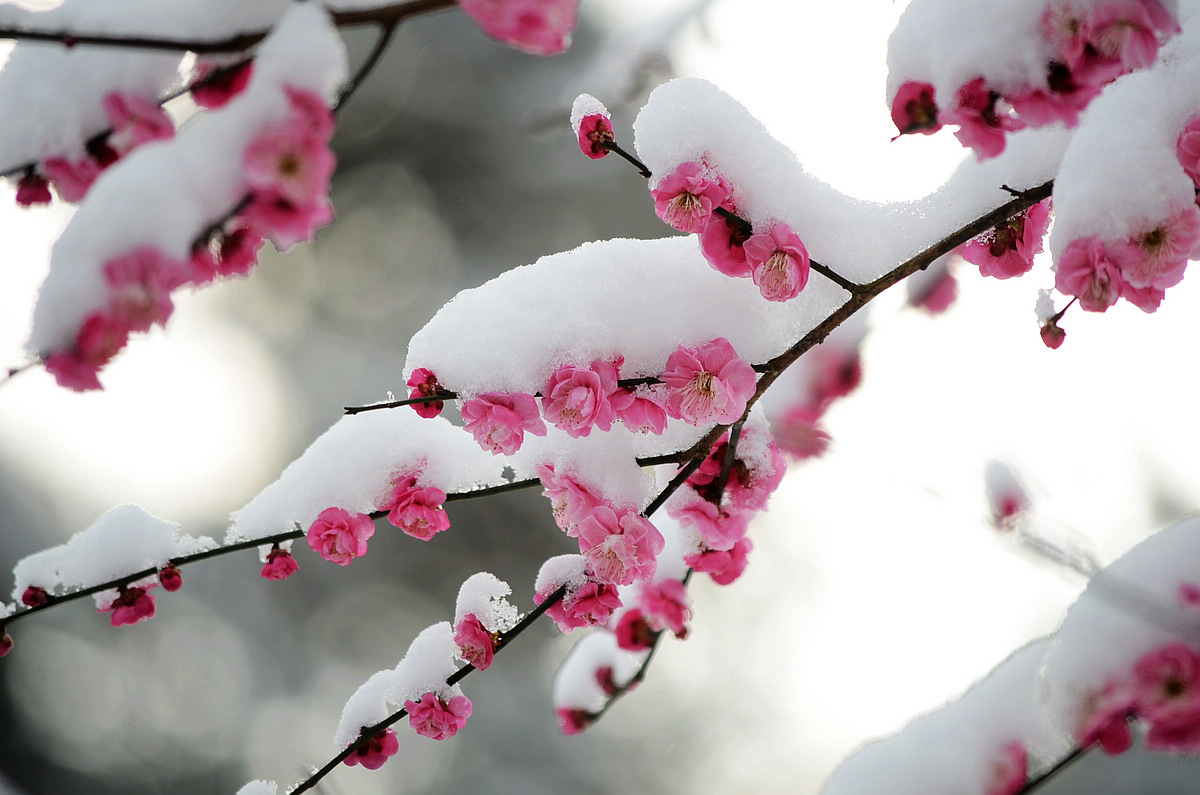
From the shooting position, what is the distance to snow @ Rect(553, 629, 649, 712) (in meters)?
2.06

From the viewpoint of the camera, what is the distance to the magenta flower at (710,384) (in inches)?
42.3

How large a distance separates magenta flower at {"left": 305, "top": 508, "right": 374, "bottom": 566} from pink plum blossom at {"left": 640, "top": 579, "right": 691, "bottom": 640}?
661 mm

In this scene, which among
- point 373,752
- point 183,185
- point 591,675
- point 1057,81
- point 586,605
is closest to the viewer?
point 183,185

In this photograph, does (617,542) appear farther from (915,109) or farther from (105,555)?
(105,555)

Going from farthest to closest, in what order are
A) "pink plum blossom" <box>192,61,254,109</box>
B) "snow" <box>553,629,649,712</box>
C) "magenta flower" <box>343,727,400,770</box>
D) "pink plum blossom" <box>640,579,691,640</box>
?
"snow" <box>553,629,649,712</box> → "pink plum blossom" <box>640,579,691,640</box> → "magenta flower" <box>343,727,400,770</box> → "pink plum blossom" <box>192,61,254,109</box>

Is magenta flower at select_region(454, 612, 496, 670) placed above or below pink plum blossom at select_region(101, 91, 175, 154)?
below

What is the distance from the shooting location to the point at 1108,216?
962 mm

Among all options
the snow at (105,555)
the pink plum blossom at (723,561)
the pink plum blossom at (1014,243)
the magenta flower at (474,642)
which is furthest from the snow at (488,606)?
the pink plum blossom at (1014,243)

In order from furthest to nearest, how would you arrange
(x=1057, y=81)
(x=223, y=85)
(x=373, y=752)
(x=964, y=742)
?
(x=964, y=742)
(x=373, y=752)
(x=1057, y=81)
(x=223, y=85)

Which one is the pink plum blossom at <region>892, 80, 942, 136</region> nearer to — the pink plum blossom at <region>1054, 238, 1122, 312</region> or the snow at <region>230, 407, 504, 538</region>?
the pink plum blossom at <region>1054, 238, 1122, 312</region>

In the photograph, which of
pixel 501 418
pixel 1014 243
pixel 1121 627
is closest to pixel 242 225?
pixel 501 418

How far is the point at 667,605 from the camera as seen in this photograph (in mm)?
1600

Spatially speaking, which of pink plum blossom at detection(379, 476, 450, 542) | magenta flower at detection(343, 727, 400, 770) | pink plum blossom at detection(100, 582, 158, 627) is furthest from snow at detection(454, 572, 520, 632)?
pink plum blossom at detection(100, 582, 158, 627)

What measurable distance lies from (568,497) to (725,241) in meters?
0.50
